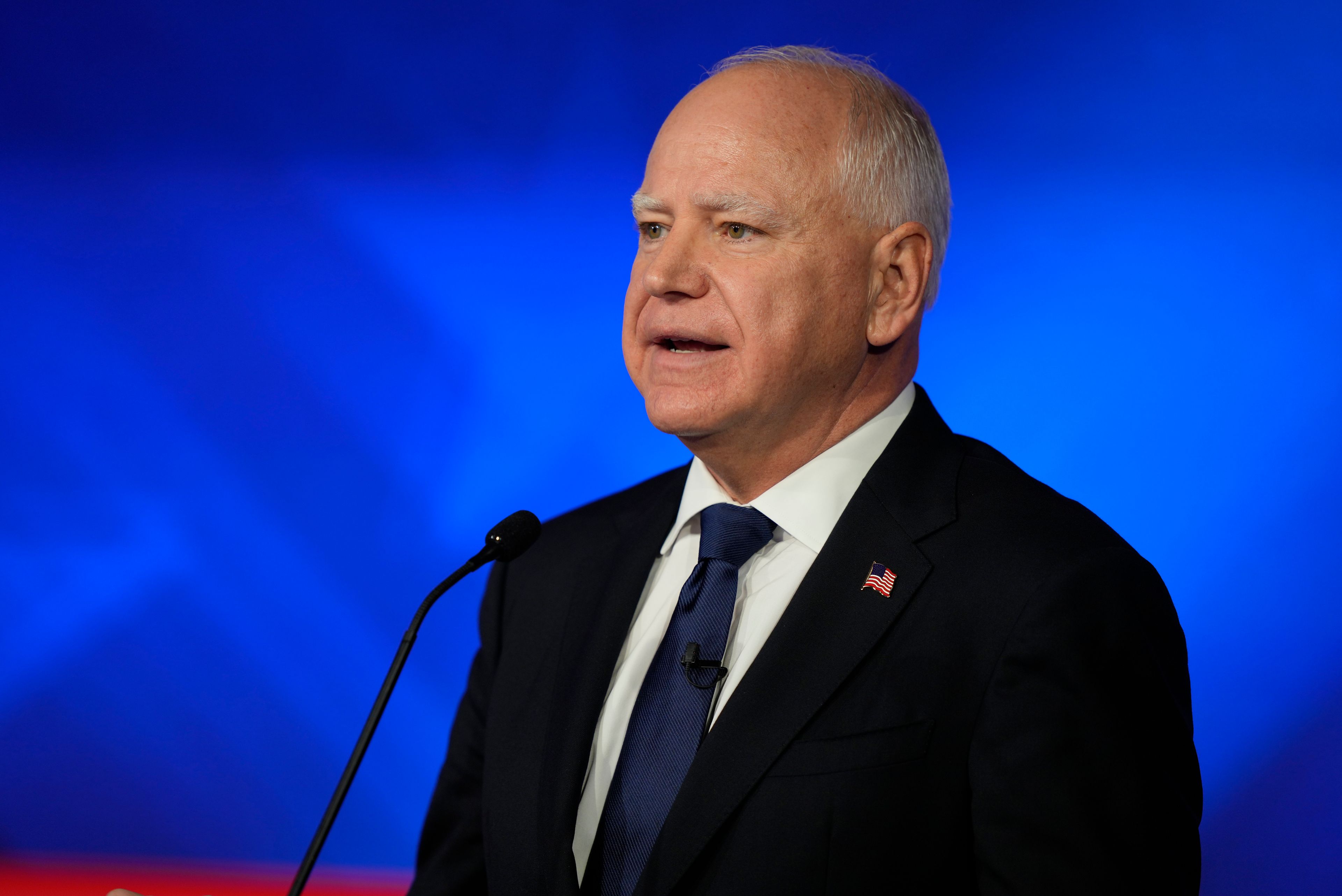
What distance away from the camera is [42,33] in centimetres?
282

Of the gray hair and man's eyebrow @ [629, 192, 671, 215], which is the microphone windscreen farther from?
the gray hair

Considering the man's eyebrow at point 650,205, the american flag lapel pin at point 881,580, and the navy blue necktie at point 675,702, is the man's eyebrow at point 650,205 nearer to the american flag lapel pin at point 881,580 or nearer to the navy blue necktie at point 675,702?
the navy blue necktie at point 675,702

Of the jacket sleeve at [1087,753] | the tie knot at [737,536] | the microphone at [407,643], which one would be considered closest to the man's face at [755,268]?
the tie knot at [737,536]

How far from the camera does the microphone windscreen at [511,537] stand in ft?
4.37

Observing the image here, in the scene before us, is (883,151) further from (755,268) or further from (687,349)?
(687,349)

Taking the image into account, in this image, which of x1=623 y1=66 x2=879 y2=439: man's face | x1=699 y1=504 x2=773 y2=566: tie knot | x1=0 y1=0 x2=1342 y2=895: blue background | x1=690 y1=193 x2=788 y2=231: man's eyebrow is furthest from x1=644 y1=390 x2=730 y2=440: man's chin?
x1=0 y1=0 x2=1342 y2=895: blue background

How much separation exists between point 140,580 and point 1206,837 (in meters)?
2.52

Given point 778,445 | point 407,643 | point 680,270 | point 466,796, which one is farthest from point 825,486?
point 466,796

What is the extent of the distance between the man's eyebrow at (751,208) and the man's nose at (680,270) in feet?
0.17

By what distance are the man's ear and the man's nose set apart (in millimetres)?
234

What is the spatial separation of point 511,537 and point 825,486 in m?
0.43

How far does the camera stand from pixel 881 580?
1.38m

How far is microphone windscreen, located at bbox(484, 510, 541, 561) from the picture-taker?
133 centimetres

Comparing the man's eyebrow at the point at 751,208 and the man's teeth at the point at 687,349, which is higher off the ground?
the man's eyebrow at the point at 751,208
